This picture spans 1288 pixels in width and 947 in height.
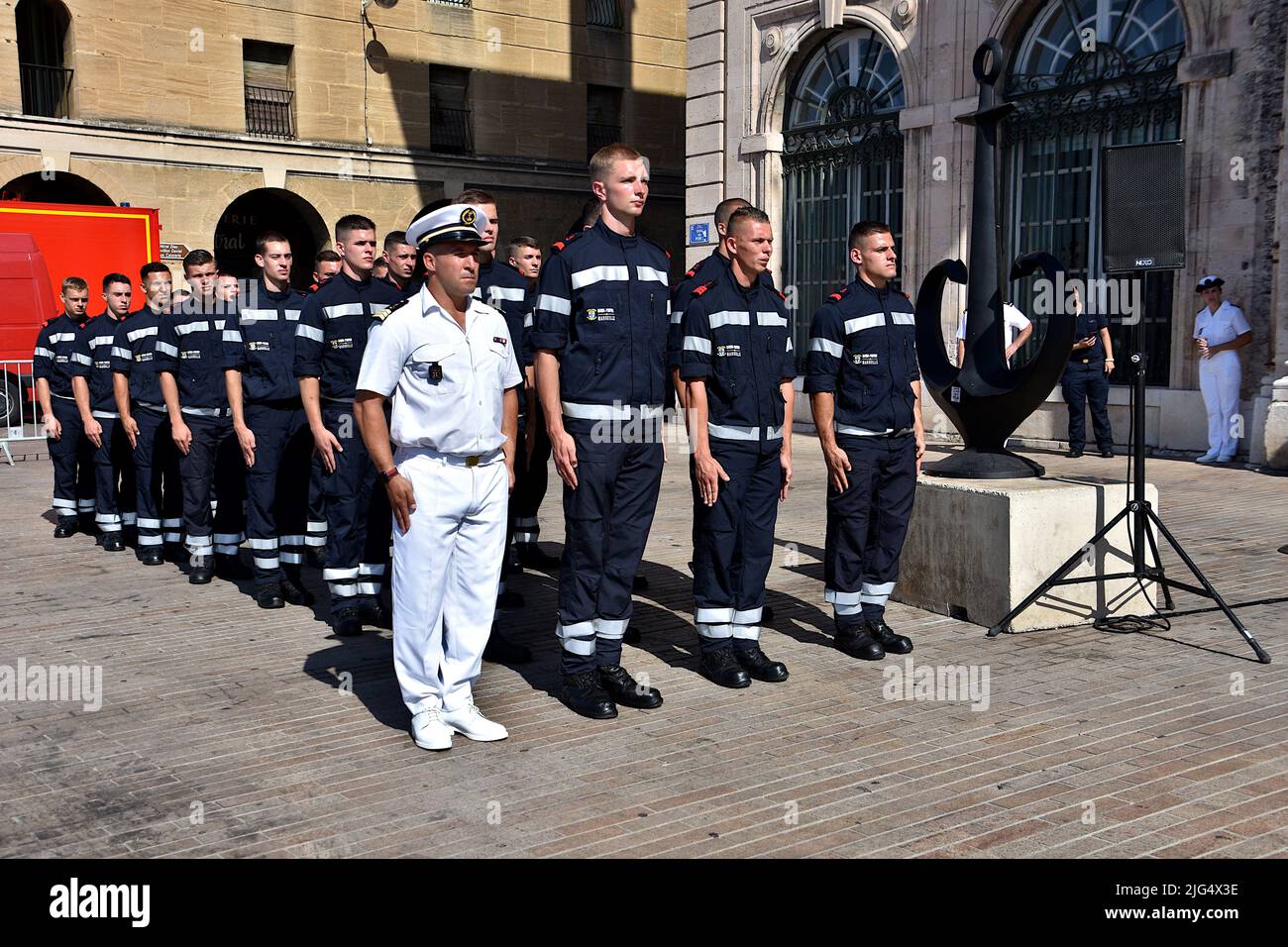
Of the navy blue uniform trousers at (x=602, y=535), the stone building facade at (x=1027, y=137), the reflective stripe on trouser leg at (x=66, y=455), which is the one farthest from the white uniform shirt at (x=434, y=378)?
the stone building facade at (x=1027, y=137)

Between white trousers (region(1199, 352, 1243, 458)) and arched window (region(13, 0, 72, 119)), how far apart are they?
1999 cm

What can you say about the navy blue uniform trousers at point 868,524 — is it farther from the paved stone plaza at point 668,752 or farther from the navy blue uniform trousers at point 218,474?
the navy blue uniform trousers at point 218,474

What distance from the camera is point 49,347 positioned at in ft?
34.4

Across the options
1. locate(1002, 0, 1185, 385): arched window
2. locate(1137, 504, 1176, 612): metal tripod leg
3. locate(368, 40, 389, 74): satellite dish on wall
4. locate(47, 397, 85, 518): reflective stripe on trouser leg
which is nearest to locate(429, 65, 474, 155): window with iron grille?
locate(368, 40, 389, 74): satellite dish on wall

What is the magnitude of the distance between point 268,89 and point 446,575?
23.0m

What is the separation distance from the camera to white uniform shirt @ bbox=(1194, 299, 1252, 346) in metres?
13.2

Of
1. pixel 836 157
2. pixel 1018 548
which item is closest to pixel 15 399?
pixel 836 157

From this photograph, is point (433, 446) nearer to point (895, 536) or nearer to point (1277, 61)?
point (895, 536)

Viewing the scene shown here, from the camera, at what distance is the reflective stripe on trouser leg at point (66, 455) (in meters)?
10.3

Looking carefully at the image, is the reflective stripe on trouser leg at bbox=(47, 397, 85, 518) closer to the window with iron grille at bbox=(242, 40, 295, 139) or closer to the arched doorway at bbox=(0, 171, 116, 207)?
the arched doorway at bbox=(0, 171, 116, 207)

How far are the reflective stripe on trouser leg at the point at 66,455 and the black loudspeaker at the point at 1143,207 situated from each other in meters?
7.88

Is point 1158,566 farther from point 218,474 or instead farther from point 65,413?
point 65,413

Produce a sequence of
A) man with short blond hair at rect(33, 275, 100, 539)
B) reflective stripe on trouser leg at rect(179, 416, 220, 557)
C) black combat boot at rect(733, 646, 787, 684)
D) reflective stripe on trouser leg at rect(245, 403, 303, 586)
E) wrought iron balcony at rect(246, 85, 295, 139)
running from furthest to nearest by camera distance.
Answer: wrought iron balcony at rect(246, 85, 295, 139), man with short blond hair at rect(33, 275, 100, 539), reflective stripe on trouser leg at rect(179, 416, 220, 557), reflective stripe on trouser leg at rect(245, 403, 303, 586), black combat boot at rect(733, 646, 787, 684)

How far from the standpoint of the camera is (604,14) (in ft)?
95.7
